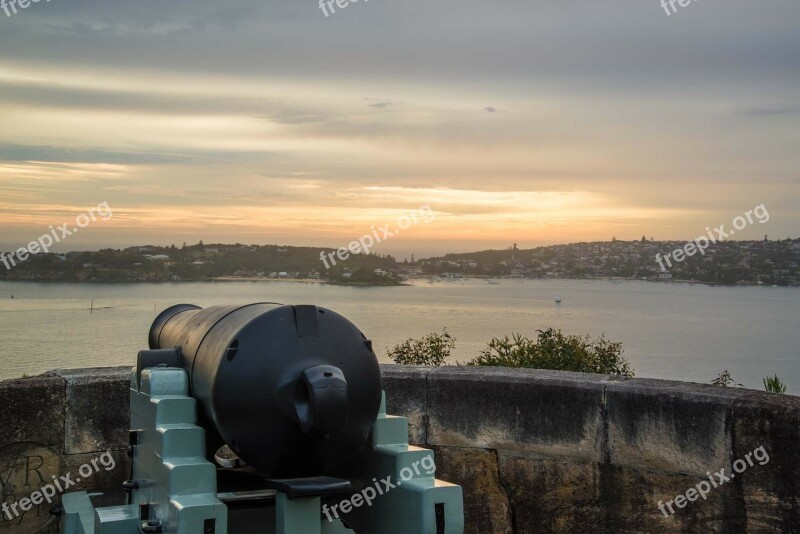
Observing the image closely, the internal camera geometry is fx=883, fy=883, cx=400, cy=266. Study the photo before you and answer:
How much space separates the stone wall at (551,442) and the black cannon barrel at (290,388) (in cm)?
180

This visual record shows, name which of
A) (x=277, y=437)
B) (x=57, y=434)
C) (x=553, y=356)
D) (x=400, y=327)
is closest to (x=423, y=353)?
(x=553, y=356)

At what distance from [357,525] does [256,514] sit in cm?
54

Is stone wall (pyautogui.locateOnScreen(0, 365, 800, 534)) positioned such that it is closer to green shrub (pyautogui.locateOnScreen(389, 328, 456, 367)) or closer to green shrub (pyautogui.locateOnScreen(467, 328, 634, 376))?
green shrub (pyautogui.locateOnScreen(467, 328, 634, 376))

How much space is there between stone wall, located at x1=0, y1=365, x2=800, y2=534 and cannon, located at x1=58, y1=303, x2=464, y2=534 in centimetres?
115

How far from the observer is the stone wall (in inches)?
167

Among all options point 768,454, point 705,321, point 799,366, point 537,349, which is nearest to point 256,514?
point 768,454

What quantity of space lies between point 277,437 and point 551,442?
7.27ft

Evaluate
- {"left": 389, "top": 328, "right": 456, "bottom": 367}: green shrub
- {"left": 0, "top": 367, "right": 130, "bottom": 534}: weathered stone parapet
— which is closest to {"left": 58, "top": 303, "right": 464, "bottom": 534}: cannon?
{"left": 0, "top": 367, "right": 130, "bottom": 534}: weathered stone parapet

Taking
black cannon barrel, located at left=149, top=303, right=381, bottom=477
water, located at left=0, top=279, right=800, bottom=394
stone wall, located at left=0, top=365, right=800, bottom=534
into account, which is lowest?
water, located at left=0, top=279, right=800, bottom=394

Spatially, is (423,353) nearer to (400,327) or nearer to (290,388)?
(290,388)

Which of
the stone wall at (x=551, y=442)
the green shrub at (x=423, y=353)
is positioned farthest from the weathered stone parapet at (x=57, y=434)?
the green shrub at (x=423, y=353)

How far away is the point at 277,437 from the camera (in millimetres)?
3084

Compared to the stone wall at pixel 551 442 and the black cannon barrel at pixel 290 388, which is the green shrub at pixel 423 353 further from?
the black cannon barrel at pixel 290 388

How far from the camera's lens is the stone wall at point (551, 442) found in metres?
4.23
